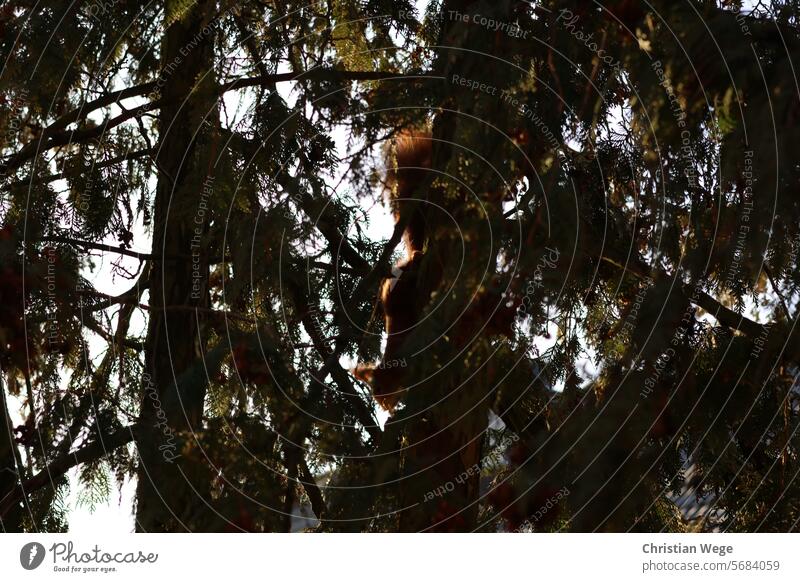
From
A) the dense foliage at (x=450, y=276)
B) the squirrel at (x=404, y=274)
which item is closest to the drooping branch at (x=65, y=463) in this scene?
the dense foliage at (x=450, y=276)

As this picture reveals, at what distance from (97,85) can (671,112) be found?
4.45 feet

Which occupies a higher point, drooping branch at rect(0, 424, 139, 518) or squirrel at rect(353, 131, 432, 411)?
squirrel at rect(353, 131, 432, 411)

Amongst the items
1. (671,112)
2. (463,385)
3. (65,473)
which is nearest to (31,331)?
(65,473)

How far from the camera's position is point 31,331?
1.70 meters

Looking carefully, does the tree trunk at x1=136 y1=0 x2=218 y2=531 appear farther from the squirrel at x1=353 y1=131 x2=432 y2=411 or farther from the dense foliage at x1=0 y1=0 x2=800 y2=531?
the squirrel at x1=353 y1=131 x2=432 y2=411

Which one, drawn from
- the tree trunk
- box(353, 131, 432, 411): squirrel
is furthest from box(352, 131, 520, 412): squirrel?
the tree trunk

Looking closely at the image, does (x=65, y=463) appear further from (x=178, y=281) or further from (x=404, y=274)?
(x=404, y=274)

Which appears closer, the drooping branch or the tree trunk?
the tree trunk

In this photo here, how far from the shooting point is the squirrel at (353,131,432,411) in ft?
5.68

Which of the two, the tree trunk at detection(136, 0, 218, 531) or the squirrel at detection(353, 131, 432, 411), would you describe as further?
the squirrel at detection(353, 131, 432, 411)

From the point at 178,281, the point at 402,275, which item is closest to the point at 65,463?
the point at 178,281

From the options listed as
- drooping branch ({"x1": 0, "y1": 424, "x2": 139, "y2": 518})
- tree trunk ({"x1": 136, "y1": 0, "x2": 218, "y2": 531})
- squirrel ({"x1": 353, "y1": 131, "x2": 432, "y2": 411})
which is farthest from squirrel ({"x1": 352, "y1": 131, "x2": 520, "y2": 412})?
drooping branch ({"x1": 0, "y1": 424, "x2": 139, "y2": 518})

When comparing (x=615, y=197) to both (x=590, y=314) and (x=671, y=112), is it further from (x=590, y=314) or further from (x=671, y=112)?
(x=671, y=112)

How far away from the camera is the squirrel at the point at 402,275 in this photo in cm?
173
